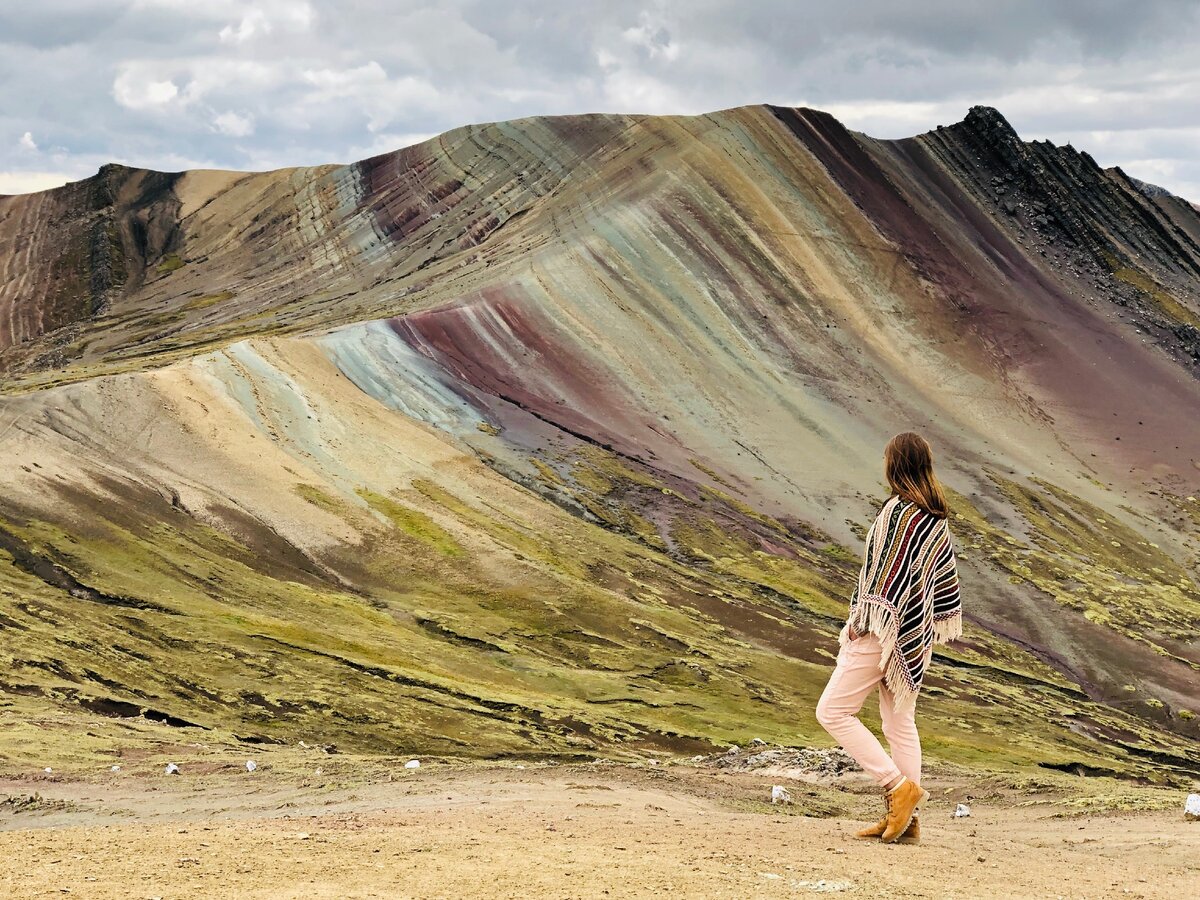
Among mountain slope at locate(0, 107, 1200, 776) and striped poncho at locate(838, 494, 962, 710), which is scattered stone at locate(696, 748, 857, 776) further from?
striped poncho at locate(838, 494, 962, 710)

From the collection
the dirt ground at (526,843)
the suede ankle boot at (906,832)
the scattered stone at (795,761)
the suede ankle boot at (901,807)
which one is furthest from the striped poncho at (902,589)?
the scattered stone at (795,761)

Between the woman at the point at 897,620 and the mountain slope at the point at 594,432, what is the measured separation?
1244cm

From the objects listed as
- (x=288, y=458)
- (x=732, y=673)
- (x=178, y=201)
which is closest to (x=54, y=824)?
(x=732, y=673)

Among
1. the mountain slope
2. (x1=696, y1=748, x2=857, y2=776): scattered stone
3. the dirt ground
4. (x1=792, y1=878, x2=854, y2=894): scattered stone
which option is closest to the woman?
the dirt ground

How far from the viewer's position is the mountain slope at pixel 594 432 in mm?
25328

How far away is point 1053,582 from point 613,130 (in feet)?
105

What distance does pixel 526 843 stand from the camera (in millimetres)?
9117

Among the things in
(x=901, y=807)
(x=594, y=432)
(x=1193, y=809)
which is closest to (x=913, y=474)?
(x=901, y=807)

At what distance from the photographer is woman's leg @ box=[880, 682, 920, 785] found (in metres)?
9.33

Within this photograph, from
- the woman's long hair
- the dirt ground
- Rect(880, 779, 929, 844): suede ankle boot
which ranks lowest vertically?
the dirt ground

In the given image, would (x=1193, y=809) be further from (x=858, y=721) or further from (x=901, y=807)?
(x=858, y=721)

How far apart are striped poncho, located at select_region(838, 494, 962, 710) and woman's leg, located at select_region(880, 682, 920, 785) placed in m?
0.10

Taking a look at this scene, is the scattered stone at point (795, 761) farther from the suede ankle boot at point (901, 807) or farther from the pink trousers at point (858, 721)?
the pink trousers at point (858, 721)

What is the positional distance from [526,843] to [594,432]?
3499 cm
